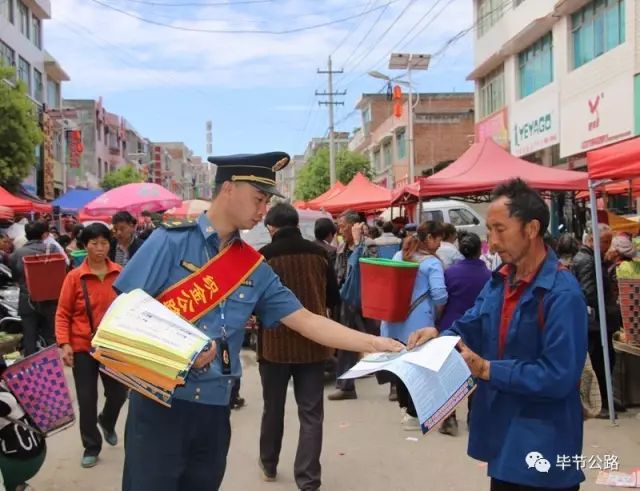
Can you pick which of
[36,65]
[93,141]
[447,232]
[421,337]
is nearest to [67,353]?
[421,337]

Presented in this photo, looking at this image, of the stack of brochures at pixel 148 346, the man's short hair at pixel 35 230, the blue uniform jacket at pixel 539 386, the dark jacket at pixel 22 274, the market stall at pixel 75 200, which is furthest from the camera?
the market stall at pixel 75 200

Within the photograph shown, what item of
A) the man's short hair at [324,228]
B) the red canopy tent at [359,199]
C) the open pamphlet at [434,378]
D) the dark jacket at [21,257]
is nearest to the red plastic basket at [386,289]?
the man's short hair at [324,228]

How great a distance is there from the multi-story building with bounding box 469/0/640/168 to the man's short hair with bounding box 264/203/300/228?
12170mm

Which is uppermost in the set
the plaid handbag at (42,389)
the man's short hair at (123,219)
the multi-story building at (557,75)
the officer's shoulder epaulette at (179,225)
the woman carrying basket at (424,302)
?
the multi-story building at (557,75)

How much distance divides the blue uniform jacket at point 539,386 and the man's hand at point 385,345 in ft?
1.17

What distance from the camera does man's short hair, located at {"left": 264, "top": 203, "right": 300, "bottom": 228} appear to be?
495 cm

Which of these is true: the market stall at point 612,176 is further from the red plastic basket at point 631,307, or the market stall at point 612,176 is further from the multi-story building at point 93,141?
the multi-story building at point 93,141

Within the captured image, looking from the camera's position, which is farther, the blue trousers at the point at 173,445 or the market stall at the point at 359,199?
the market stall at the point at 359,199

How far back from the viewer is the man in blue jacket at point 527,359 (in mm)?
2314

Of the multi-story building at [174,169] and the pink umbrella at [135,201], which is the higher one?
the multi-story building at [174,169]

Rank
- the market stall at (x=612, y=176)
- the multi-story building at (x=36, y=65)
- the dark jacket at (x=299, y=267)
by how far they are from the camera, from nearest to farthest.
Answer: the dark jacket at (x=299, y=267), the market stall at (x=612, y=176), the multi-story building at (x=36, y=65)

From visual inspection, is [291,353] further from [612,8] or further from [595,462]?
[612,8]

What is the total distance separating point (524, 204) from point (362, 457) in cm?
334

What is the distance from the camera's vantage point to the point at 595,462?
4.88 m
